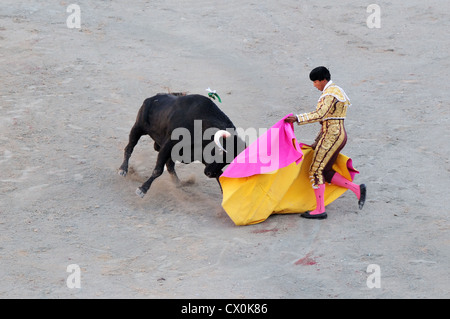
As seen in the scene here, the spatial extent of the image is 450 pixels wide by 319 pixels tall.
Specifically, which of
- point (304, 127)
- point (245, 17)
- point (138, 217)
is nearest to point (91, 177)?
point (138, 217)

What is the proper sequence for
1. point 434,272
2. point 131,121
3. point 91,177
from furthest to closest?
point 131,121
point 91,177
point 434,272

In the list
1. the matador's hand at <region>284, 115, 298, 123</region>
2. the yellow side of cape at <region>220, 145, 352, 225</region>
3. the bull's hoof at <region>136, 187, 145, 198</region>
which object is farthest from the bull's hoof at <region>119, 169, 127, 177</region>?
the matador's hand at <region>284, 115, 298, 123</region>

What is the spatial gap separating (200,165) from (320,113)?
1934 millimetres

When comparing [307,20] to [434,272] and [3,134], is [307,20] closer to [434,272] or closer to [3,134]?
[3,134]

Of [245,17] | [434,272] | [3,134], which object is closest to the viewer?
[434,272]

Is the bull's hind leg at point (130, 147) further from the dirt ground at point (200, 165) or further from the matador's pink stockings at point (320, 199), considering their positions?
the matador's pink stockings at point (320, 199)

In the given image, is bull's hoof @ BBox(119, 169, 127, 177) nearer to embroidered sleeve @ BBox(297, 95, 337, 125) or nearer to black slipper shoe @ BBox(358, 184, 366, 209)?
embroidered sleeve @ BBox(297, 95, 337, 125)

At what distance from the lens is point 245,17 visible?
11320mm

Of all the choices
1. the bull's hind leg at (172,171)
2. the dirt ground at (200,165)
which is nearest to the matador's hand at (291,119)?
the dirt ground at (200,165)

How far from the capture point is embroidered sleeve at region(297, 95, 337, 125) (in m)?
5.83

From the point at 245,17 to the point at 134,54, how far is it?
82.2 inches

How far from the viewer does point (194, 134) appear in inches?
251

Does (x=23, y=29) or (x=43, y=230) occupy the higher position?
(x=23, y=29)

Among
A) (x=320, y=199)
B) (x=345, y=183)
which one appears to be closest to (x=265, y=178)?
(x=320, y=199)
